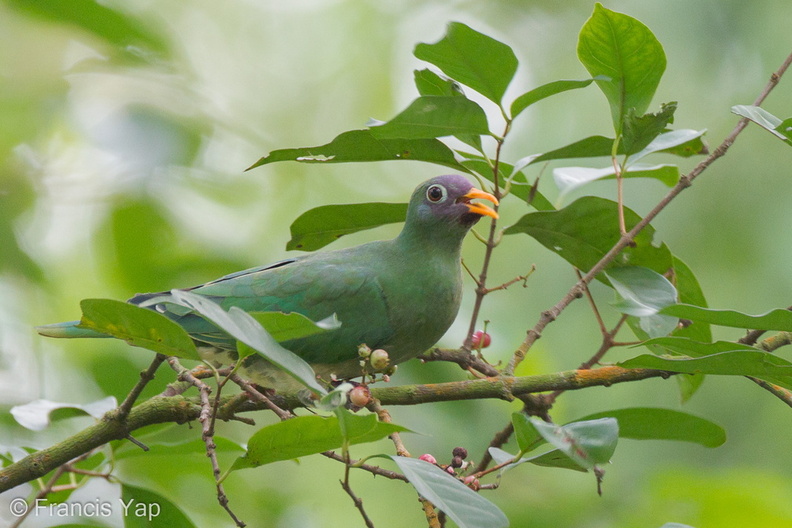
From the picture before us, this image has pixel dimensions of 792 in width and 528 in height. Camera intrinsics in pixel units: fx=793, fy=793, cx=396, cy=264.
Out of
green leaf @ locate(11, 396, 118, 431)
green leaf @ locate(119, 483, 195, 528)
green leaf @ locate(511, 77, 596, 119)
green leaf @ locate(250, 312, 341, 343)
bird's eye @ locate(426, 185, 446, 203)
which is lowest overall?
green leaf @ locate(119, 483, 195, 528)

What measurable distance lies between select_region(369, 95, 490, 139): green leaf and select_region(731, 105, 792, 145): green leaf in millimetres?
679

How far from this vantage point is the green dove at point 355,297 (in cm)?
294

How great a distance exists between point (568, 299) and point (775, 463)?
3.60 m

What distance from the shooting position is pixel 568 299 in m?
2.49

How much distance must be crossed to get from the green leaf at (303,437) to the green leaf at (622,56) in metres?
1.22

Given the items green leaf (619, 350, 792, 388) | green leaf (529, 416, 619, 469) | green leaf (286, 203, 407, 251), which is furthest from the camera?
green leaf (286, 203, 407, 251)

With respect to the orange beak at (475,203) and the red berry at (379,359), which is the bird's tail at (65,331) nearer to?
the red berry at (379,359)

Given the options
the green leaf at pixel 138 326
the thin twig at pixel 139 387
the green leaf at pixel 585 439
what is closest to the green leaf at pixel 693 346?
the green leaf at pixel 585 439

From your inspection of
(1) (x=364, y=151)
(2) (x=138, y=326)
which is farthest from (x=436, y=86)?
(2) (x=138, y=326)

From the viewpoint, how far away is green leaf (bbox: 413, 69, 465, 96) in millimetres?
2484

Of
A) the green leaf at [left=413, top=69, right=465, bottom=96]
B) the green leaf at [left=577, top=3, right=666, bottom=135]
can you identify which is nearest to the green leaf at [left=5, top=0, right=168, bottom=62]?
the green leaf at [left=413, top=69, right=465, bottom=96]

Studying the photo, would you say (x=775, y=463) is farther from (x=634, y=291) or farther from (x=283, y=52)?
(x=283, y=52)

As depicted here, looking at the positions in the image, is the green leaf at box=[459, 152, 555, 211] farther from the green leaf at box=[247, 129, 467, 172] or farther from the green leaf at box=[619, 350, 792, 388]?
the green leaf at box=[619, 350, 792, 388]

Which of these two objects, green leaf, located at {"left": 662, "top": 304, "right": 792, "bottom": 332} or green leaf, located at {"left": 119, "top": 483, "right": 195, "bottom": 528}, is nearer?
green leaf, located at {"left": 662, "top": 304, "right": 792, "bottom": 332}
